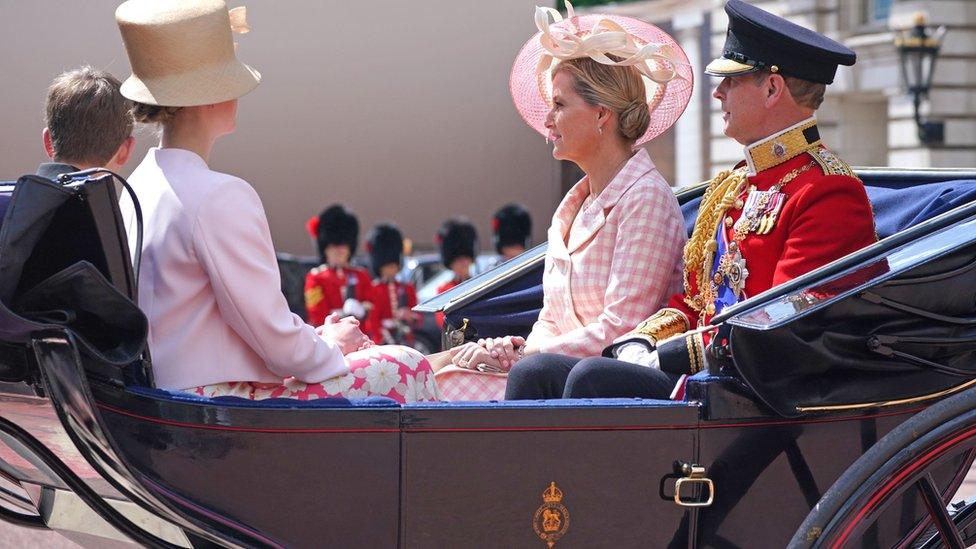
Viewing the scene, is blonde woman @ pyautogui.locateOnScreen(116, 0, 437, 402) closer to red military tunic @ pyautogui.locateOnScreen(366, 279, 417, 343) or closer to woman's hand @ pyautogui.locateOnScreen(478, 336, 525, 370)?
woman's hand @ pyautogui.locateOnScreen(478, 336, 525, 370)

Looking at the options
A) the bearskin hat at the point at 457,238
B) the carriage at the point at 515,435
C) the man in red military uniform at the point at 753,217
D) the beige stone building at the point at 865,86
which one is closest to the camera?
the carriage at the point at 515,435

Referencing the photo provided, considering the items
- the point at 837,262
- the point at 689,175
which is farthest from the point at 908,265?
the point at 689,175

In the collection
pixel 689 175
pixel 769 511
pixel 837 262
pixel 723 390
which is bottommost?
pixel 689 175

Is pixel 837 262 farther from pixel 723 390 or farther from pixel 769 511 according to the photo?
pixel 769 511

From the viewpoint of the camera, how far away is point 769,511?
2.41 metres

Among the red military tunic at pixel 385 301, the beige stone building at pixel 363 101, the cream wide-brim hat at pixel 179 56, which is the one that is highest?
the cream wide-brim hat at pixel 179 56

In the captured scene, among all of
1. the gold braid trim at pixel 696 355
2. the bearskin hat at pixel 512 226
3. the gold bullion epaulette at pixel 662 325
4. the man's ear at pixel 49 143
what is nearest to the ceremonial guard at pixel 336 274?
the bearskin hat at pixel 512 226

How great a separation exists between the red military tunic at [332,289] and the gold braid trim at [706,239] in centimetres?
748

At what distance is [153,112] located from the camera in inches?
101

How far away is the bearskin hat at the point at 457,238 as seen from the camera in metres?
11.3

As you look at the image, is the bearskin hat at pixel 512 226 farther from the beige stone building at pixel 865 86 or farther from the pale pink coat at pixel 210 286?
the pale pink coat at pixel 210 286

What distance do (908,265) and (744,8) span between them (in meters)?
0.80

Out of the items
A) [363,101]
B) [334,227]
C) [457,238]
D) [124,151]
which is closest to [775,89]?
[124,151]

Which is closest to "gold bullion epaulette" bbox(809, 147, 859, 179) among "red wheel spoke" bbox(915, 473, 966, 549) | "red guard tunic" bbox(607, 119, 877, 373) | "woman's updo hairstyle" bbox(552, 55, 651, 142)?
"red guard tunic" bbox(607, 119, 877, 373)
